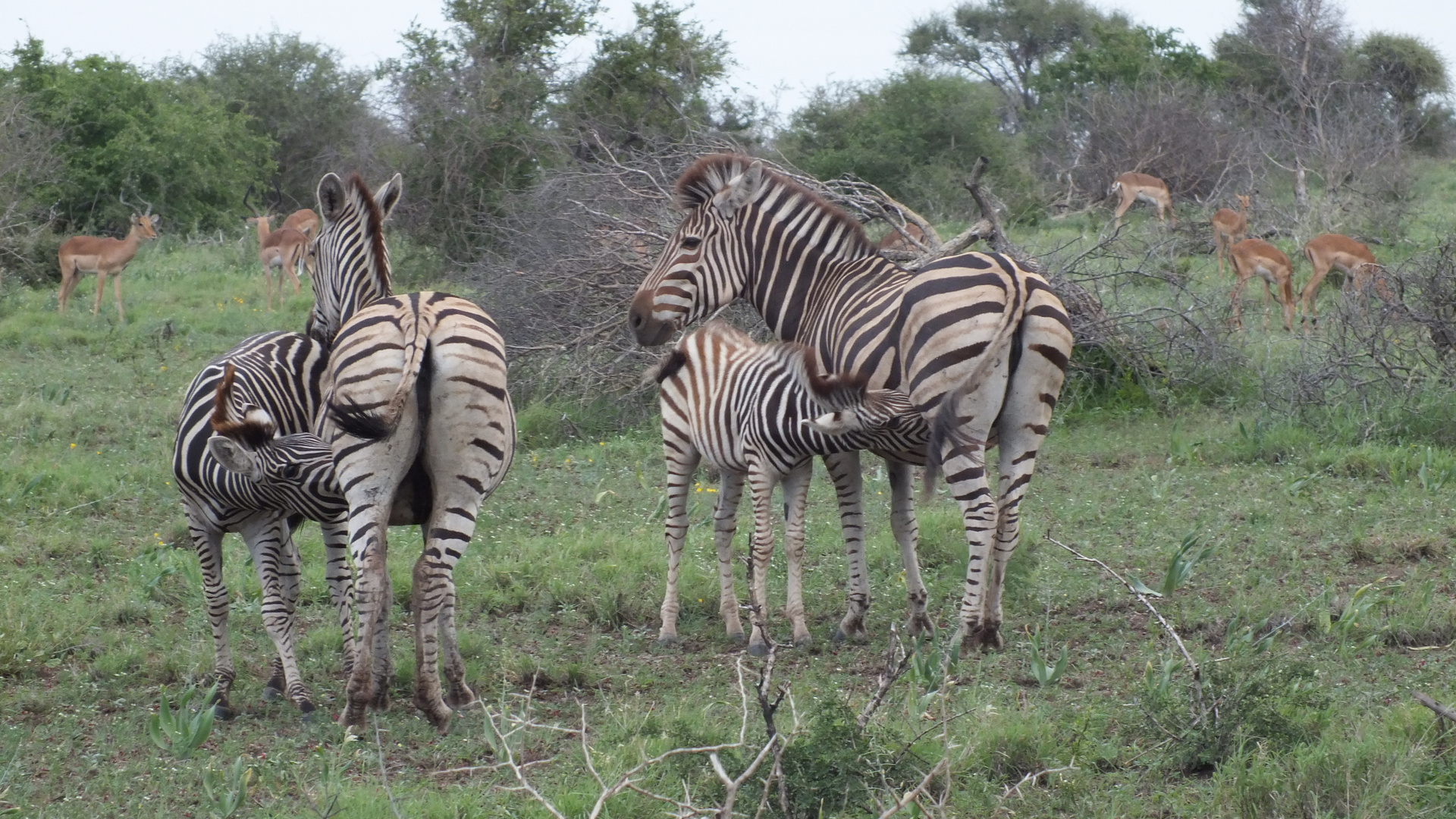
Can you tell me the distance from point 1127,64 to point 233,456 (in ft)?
86.5

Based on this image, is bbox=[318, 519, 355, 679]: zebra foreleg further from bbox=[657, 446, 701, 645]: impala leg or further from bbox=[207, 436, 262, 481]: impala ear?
bbox=[657, 446, 701, 645]: impala leg

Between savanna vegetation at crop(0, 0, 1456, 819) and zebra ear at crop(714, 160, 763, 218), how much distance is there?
1.93 m

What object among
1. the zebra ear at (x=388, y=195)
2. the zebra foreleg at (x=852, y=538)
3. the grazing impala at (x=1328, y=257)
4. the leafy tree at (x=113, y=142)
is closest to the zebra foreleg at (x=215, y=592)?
the zebra ear at (x=388, y=195)

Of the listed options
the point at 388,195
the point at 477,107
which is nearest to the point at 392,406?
the point at 388,195

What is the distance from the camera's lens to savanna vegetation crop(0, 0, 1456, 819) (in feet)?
13.6

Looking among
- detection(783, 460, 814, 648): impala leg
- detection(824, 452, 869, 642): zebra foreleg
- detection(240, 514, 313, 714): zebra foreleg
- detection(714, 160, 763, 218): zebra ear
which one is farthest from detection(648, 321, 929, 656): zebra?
detection(240, 514, 313, 714): zebra foreleg

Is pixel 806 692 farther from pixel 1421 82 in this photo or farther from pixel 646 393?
pixel 1421 82

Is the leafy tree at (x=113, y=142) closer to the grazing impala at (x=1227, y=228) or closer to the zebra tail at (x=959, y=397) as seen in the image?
the grazing impala at (x=1227, y=228)

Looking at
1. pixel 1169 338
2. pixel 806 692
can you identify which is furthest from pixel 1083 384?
pixel 806 692

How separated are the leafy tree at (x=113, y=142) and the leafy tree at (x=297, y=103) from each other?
549 cm

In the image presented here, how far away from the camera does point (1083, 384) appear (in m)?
10.5

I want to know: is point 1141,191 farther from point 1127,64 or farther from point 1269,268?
point 1127,64

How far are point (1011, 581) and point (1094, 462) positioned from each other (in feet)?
8.92

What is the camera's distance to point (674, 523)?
20.9 feet
